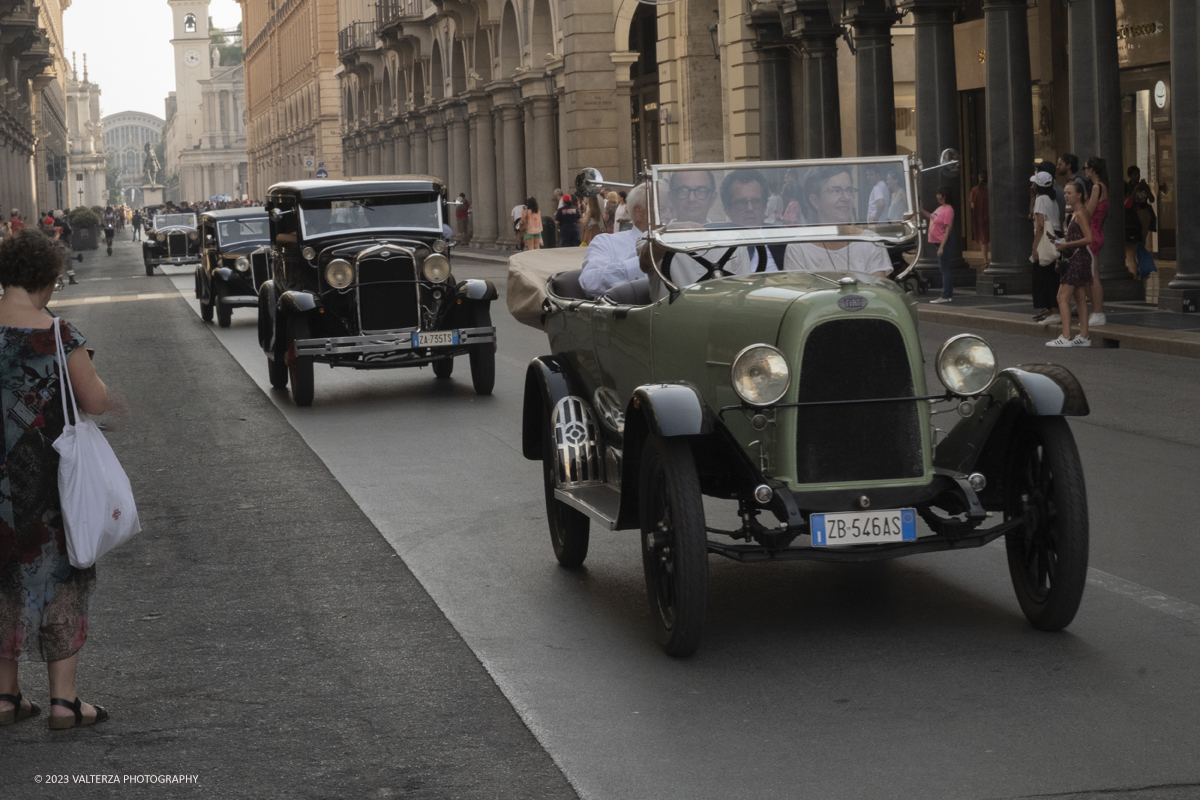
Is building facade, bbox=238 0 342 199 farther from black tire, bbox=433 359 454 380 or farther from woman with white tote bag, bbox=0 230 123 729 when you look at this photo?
woman with white tote bag, bbox=0 230 123 729

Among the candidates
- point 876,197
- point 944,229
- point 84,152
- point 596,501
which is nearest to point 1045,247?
point 944,229

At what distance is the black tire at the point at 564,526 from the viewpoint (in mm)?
7258

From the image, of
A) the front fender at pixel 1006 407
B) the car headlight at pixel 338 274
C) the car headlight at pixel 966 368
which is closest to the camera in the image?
the front fender at pixel 1006 407

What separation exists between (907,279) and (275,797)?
3542 millimetres

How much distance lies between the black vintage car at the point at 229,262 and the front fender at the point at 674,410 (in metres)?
18.0

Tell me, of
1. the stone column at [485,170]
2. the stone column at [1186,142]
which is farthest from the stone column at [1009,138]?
the stone column at [485,170]

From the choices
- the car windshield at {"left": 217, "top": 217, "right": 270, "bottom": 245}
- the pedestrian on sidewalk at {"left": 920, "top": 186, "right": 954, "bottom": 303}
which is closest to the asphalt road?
the pedestrian on sidewalk at {"left": 920, "top": 186, "right": 954, "bottom": 303}

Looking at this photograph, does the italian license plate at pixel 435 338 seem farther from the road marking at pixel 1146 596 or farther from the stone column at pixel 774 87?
the stone column at pixel 774 87

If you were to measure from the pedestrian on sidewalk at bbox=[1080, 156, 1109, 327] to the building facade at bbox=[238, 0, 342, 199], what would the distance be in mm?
54416

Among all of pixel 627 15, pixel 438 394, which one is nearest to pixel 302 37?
pixel 627 15

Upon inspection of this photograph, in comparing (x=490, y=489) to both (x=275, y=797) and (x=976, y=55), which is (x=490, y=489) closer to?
(x=275, y=797)

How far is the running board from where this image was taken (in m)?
6.36

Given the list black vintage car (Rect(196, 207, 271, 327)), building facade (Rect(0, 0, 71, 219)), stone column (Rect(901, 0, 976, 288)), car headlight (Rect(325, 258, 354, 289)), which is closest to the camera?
car headlight (Rect(325, 258, 354, 289))

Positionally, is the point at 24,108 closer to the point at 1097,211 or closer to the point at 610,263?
the point at 1097,211
